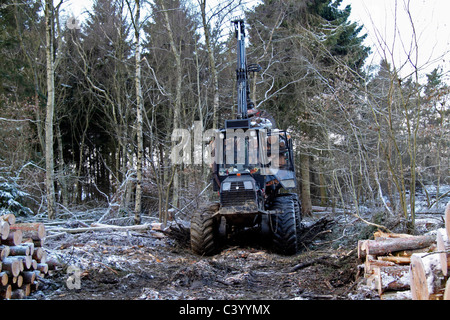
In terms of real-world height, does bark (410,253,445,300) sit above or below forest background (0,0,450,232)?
below

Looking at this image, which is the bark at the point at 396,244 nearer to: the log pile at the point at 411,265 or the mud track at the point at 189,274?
the log pile at the point at 411,265

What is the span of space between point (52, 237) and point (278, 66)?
12.7 meters

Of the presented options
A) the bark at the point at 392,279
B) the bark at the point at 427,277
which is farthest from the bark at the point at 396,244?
the bark at the point at 427,277

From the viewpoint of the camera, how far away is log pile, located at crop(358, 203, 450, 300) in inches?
130

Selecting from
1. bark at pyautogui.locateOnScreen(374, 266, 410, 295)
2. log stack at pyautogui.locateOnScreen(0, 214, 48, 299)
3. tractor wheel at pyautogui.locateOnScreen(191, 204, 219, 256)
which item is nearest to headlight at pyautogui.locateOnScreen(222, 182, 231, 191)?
tractor wheel at pyautogui.locateOnScreen(191, 204, 219, 256)

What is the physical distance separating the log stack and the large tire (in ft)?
14.1

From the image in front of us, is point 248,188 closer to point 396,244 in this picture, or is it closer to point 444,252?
point 396,244

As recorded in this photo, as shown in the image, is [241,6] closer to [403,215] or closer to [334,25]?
[334,25]

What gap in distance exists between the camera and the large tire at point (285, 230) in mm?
7793

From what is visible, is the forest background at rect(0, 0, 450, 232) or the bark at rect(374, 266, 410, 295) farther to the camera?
the forest background at rect(0, 0, 450, 232)

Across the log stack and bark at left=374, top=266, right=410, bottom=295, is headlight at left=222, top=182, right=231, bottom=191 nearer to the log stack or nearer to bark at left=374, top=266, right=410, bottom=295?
the log stack

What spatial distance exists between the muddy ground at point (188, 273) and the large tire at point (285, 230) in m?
0.20

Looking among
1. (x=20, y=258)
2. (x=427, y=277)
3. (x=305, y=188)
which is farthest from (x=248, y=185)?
(x=305, y=188)

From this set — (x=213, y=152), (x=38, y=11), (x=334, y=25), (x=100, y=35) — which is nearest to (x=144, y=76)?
(x=100, y=35)
